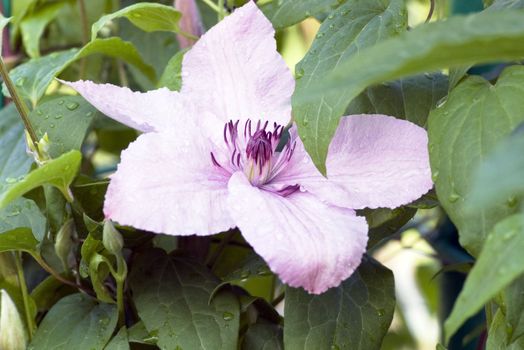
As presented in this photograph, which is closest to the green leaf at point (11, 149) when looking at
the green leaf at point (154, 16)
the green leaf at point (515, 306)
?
the green leaf at point (154, 16)

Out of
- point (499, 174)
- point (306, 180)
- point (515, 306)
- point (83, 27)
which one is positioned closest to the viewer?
point (499, 174)

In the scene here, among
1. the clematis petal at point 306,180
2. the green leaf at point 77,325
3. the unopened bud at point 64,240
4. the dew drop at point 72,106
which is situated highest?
the dew drop at point 72,106

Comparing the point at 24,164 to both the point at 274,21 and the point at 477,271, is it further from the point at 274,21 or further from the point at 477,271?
the point at 477,271

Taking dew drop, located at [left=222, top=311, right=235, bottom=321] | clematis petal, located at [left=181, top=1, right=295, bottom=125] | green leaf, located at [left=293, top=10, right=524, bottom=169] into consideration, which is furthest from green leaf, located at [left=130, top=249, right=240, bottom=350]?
green leaf, located at [left=293, top=10, right=524, bottom=169]

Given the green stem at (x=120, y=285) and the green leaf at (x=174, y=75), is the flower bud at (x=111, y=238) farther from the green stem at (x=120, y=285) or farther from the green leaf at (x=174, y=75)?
the green leaf at (x=174, y=75)

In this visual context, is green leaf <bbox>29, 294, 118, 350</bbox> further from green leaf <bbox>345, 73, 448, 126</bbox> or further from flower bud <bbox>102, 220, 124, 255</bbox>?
green leaf <bbox>345, 73, 448, 126</bbox>

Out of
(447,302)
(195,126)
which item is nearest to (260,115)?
(195,126)

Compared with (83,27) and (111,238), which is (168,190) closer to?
(111,238)

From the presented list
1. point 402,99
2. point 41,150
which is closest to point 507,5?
point 402,99
